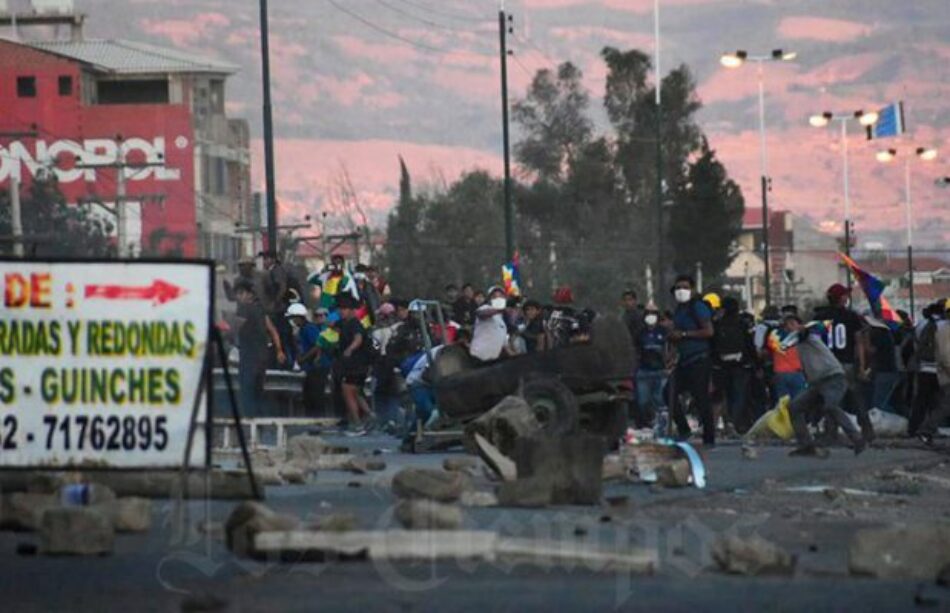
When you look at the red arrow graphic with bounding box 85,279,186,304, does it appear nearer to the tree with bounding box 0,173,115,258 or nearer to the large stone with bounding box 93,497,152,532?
the large stone with bounding box 93,497,152,532

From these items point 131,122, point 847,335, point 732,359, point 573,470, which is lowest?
point 573,470

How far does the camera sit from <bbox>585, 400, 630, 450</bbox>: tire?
81.9ft

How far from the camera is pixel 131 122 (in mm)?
121438

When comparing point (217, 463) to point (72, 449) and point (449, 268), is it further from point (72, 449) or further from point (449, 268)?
point (449, 268)

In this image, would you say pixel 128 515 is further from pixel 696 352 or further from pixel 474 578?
pixel 696 352

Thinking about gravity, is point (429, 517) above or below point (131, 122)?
below

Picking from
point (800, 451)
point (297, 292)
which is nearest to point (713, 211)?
point (297, 292)

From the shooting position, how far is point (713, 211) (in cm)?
11875

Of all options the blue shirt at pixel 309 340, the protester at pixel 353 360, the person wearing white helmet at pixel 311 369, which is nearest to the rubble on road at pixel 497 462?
the protester at pixel 353 360

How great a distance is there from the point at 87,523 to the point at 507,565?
89.0 inches

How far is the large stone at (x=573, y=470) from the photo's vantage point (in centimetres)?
1723

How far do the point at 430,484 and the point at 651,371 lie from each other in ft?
43.7

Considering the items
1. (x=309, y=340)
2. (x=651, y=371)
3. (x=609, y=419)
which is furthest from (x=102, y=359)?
(x=309, y=340)

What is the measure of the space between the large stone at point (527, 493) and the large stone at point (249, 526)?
3.43m
